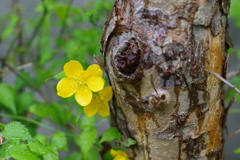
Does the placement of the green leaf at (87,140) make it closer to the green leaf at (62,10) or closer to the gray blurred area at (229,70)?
the green leaf at (62,10)

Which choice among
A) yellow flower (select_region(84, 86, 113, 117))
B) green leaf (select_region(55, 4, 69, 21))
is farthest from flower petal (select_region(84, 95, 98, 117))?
green leaf (select_region(55, 4, 69, 21))

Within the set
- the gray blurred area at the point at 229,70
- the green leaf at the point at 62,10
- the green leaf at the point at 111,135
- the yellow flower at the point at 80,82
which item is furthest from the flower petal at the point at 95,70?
the gray blurred area at the point at 229,70

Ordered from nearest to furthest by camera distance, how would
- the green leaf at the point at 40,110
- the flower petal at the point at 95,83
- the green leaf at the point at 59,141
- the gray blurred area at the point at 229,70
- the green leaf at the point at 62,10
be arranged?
the flower petal at the point at 95,83
the green leaf at the point at 59,141
the green leaf at the point at 40,110
the green leaf at the point at 62,10
the gray blurred area at the point at 229,70

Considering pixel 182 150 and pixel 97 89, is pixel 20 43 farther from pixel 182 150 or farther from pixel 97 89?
pixel 182 150

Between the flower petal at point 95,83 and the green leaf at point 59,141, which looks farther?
the green leaf at point 59,141

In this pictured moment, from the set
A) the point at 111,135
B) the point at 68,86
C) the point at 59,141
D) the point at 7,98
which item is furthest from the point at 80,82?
the point at 7,98

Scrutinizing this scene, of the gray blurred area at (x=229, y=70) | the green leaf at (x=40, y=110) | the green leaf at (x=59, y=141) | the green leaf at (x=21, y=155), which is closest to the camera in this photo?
the green leaf at (x=21, y=155)

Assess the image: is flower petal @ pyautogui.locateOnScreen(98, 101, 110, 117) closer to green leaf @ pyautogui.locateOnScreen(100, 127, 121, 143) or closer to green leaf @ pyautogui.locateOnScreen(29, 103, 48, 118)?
green leaf @ pyautogui.locateOnScreen(100, 127, 121, 143)
